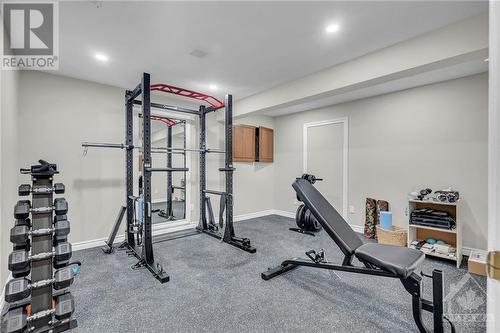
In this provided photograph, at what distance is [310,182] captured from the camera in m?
2.69

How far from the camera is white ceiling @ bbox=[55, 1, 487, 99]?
187 cm

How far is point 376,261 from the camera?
5.57 feet

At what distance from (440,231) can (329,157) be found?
2.12m

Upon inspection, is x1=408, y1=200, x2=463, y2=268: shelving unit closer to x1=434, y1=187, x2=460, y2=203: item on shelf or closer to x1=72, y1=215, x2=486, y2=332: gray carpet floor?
x1=434, y1=187, x2=460, y2=203: item on shelf

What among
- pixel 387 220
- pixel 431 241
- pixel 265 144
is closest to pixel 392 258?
pixel 431 241

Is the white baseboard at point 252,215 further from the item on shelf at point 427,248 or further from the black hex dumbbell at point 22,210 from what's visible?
the black hex dumbbell at point 22,210

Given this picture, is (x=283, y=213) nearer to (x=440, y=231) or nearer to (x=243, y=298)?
(x=440, y=231)

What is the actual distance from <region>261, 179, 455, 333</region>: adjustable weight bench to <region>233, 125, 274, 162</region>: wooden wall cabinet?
8.69 feet

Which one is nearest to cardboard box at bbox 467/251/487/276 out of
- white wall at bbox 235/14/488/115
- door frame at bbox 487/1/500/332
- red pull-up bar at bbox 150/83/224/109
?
white wall at bbox 235/14/488/115

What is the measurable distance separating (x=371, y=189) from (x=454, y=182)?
113 cm

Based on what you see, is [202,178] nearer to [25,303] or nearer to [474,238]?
[25,303]

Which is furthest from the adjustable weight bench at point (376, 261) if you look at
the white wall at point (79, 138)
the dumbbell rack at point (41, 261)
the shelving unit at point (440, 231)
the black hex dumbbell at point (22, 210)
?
the white wall at point (79, 138)

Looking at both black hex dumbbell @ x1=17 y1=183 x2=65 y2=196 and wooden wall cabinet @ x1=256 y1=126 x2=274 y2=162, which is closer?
black hex dumbbell @ x1=17 y1=183 x2=65 y2=196

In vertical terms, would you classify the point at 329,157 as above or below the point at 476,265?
above
